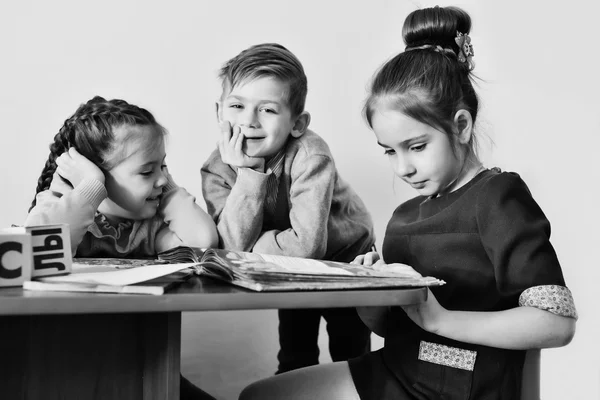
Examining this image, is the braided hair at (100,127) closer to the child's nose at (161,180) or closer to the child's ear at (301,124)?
the child's nose at (161,180)

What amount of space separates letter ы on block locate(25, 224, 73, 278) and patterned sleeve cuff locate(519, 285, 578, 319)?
22.6 inches

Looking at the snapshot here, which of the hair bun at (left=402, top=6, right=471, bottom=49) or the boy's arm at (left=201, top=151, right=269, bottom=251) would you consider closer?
the hair bun at (left=402, top=6, right=471, bottom=49)

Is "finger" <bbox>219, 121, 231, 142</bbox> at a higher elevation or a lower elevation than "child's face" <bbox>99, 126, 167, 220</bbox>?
higher

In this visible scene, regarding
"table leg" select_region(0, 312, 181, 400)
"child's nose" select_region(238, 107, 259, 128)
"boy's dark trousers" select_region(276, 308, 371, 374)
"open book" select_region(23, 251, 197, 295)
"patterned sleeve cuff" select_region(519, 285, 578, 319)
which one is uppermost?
"child's nose" select_region(238, 107, 259, 128)

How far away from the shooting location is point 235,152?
1383mm

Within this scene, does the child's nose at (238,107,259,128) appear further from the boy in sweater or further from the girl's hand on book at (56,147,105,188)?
the girl's hand on book at (56,147,105,188)

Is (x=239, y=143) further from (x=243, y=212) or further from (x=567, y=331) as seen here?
(x=567, y=331)

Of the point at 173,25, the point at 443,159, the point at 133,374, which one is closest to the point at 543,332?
the point at 443,159

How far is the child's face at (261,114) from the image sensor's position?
1388 millimetres

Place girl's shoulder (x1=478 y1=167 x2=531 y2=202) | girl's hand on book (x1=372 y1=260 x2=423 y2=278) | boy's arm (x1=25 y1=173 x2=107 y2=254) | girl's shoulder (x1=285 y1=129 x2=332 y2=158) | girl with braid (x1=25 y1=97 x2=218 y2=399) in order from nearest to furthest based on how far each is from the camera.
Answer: girl's hand on book (x1=372 y1=260 x2=423 y2=278) < girl's shoulder (x1=478 y1=167 x2=531 y2=202) < boy's arm (x1=25 y1=173 x2=107 y2=254) < girl with braid (x1=25 y1=97 x2=218 y2=399) < girl's shoulder (x1=285 y1=129 x2=332 y2=158)

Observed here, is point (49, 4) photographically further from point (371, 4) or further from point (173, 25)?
point (371, 4)

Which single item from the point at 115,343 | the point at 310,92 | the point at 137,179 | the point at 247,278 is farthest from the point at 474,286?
the point at 310,92

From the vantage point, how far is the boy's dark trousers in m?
1.66

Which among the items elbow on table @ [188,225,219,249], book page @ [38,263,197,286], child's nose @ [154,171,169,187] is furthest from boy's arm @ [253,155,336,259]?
book page @ [38,263,197,286]
